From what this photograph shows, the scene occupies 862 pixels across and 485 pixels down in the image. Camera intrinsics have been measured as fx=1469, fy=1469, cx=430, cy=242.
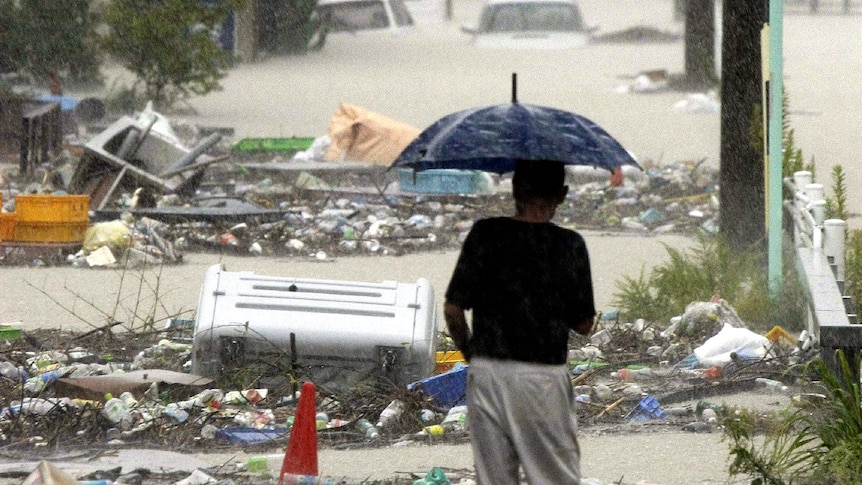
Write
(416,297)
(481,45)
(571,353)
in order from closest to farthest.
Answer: (416,297) → (571,353) → (481,45)

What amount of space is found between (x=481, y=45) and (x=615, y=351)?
86.5ft

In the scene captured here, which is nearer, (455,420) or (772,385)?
(455,420)

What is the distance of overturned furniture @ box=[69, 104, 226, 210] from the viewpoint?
13.3m

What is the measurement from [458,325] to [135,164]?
414 inches

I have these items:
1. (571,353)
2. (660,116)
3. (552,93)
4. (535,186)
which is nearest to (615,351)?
(571,353)

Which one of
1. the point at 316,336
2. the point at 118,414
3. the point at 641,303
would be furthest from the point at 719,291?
the point at 118,414

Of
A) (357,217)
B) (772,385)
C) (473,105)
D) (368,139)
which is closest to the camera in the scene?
(772,385)

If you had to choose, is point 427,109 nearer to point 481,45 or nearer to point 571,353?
point 481,45

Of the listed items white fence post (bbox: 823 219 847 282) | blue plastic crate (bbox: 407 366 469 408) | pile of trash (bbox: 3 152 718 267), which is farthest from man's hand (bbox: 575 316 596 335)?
pile of trash (bbox: 3 152 718 267)

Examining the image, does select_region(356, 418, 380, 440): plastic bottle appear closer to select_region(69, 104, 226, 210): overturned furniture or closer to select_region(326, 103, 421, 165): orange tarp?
select_region(69, 104, 226, 210): overturned furniture

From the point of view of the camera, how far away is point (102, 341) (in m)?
8.13

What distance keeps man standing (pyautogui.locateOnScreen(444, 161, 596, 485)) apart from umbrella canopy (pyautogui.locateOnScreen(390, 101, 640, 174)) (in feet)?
0.93

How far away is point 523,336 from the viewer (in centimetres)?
415

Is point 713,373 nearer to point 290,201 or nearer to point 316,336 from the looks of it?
point 316,336
